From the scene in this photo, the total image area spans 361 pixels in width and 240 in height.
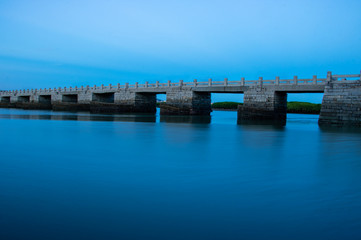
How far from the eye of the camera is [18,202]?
4516 mm

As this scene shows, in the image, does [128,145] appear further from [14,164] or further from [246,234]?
[246,234]

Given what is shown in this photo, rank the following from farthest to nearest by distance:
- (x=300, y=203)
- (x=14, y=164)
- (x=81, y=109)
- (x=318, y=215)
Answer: (x=81, y=109) → (x=14, y=164) → (x=300, y=203) → (x=318, y=215)

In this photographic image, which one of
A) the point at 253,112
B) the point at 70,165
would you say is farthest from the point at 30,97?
the point at 70,165

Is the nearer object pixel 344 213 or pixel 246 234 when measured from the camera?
pixel 246 234

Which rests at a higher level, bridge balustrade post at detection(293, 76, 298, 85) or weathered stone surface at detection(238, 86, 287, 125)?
bridge balustrade post at detection(293, 76, 298, 85)

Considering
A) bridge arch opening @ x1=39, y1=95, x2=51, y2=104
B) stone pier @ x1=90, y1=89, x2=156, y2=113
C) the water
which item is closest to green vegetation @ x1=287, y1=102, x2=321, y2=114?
stone pier @ x1=90, y1=89, x2=156, y2=113

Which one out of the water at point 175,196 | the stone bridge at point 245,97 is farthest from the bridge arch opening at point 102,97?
the water at point 175,196

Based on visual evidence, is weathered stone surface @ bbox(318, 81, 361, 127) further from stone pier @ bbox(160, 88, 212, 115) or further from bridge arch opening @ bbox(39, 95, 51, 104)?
bridge arch opening @ bbox(39, 95, 51, 104)

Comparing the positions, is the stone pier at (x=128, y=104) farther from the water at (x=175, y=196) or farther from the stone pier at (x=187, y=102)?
the water at (x=175, y=196)

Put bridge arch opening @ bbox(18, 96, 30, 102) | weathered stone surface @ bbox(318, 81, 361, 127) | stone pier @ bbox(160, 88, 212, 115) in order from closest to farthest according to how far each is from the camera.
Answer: weathered stone surface @ bbox(318, 81, 361, 127) < stone pier @ bbox(160, 88, 212, 115) < bridge arch opening @ bbox(18, 96, 30, 102)

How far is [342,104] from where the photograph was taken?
2203 centimetres

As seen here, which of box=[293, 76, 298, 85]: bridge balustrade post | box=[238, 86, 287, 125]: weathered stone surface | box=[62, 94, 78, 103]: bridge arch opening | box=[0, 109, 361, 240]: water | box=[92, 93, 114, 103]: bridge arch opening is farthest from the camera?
box=[62, 94, 78, 103]: bridge arch opening

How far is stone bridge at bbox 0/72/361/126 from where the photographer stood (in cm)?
2200

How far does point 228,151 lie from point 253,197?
5132 millimetres
